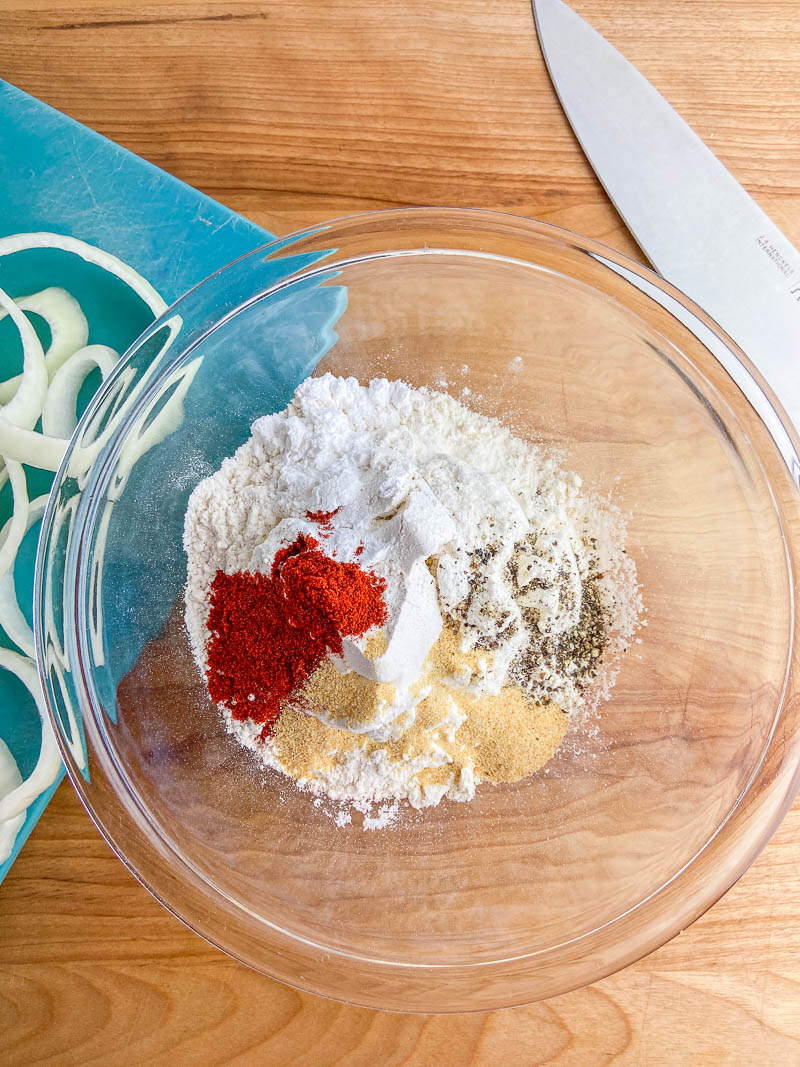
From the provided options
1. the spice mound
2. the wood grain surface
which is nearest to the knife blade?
the wood grain surface

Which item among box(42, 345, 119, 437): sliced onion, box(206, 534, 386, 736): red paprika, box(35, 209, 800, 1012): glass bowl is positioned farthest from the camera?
box(42, 345, 119, 437): sliced onion

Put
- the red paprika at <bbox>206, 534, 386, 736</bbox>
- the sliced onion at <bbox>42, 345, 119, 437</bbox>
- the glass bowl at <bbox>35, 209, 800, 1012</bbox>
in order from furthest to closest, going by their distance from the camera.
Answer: the sliced onion at <bbox>42, 345, 119, 437</bbox> < the glass bowl at <bbox>35, 209, 800, 1012</bbox> < the red paprika at <bbox>206, 534, 386, 736</bbox>

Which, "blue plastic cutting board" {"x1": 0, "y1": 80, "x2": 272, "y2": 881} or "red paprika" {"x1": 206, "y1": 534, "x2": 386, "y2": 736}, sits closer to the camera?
"red paprika" {"x1": 206, "y1": 534, "x2": 386, "y2": 736}

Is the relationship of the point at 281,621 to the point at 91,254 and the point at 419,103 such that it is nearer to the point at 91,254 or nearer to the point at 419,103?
the point at 91,254

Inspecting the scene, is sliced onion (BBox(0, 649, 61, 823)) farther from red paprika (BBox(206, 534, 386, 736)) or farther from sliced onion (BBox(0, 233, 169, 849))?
red paprika (BBox(206, 534, 386, 736))

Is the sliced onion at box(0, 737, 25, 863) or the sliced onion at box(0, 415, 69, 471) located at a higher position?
the sliced onion at box(0, 415, 69, 471)

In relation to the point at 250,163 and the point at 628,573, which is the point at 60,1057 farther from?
the point at 250,163

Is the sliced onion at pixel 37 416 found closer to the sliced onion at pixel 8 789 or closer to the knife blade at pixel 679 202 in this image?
the sliced onion at pixel 8 789

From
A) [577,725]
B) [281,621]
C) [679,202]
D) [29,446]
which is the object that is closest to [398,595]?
[281,621]
